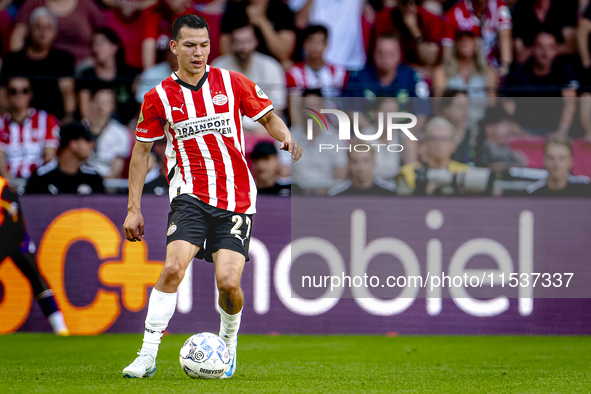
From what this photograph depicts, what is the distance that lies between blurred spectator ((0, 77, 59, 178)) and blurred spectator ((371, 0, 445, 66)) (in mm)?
4186

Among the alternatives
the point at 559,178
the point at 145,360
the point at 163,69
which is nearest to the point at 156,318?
the point at 145,360

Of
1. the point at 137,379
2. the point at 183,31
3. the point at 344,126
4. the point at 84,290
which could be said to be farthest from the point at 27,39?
the point at 137,379

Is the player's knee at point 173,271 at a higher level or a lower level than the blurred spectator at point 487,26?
lower

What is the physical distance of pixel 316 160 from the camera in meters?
7.77

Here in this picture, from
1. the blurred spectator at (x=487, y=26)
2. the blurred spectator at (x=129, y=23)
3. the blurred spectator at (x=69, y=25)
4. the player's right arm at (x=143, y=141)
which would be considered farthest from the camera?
the blurred spectator at (x=129, y=23)

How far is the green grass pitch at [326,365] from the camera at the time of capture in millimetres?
4543

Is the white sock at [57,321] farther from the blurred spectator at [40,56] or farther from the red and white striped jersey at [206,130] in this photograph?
the red and white striped jersey at [206,130]

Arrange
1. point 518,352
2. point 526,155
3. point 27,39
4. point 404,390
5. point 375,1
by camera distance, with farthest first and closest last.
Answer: point 375,1 → point 27,39 → point 526,155 → point 518,352 → point 404,390

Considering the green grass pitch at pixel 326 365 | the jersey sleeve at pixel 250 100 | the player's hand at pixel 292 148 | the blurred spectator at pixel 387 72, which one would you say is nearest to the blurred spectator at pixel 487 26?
the blurred spectator at pixel 387 72

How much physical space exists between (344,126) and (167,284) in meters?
3.54

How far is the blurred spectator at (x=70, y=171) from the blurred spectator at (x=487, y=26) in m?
4.39

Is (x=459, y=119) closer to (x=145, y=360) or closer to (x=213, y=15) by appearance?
(x=213, y=15)

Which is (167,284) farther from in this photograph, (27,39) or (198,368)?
(27,39)

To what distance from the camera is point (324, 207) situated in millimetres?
7844
